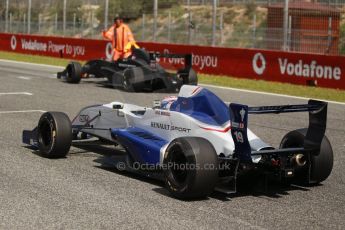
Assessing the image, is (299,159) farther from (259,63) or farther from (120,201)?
(259,63)

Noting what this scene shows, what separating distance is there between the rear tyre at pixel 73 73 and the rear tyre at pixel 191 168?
11.9m

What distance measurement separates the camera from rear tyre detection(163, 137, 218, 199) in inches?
228

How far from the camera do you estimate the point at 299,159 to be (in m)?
6.31

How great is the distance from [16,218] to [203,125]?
204 centimetres

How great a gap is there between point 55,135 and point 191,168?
227cm

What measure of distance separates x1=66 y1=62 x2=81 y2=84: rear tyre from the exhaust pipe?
39.4 ft

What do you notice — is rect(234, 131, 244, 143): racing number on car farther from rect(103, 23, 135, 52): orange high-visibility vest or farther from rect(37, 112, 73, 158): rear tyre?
rect(103, 23, 135, 52): orange high-visibility vest

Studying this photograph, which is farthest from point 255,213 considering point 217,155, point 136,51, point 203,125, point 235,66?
point 235,66

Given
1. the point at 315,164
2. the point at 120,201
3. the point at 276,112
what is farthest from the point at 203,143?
the point at 315,164

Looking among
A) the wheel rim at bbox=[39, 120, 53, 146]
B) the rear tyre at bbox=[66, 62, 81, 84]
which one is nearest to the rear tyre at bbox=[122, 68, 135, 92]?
the rear tyre at bbox=[66, 62, 81, 84]

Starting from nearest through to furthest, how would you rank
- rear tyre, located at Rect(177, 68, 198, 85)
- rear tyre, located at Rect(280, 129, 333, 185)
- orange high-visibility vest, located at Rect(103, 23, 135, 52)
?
1. rear tyre, located at Rect(280, 129, 333, 185)
2. rear tyre, located at Rect(177, 68, 198, 85)
3. orange high-visibility vest, located at Rect(103, 23, 135, 52)

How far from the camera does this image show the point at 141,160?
672 centimetres

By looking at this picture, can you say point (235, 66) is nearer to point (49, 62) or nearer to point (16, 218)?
point (49, 62)

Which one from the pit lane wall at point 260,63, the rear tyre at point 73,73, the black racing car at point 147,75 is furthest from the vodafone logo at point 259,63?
the rear tyre at point 73,73
